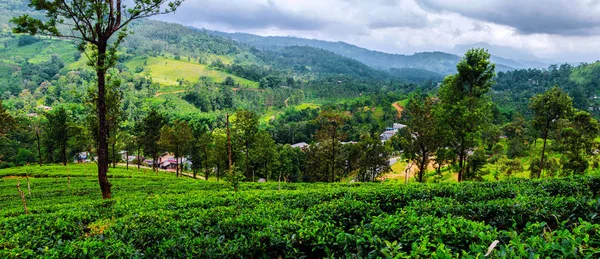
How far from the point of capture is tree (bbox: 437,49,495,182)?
18.9 metres

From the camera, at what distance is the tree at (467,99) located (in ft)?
62.0

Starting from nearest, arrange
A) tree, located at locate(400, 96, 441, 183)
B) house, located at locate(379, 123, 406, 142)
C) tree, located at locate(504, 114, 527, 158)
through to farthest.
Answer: tree, located at locate(400, 96, 441, 183)
tree, located at locate(504, 114, 527, 158)
house, located at locate(379, 123, 406, 142)

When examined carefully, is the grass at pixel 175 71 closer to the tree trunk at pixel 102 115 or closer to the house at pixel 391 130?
the house at pixel 391 130

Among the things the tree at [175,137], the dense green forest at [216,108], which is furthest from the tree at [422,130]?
the tree at [175,137]

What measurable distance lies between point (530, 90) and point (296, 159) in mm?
129973

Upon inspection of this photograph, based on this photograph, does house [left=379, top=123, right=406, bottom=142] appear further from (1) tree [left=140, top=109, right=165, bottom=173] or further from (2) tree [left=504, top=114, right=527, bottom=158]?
(1) tree [left=140, top=109, right=165, bottom=173]

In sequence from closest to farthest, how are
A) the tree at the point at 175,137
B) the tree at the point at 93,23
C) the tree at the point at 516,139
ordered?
the tree at the point at 93,23, the tree at the point at 175,137, the tree at the point at 516,139

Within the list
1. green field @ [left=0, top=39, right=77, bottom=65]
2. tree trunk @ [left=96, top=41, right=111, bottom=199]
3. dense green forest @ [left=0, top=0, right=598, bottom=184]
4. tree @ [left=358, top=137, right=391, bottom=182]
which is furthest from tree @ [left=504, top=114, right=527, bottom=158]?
green field @ [left=0, top=39, right=77, bottom=65]

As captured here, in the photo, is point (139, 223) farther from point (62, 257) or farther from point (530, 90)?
point (530, 90)

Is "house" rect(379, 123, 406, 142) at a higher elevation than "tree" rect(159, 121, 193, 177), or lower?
lower

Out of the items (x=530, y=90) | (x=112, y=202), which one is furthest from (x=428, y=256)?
(x=530, y=90)

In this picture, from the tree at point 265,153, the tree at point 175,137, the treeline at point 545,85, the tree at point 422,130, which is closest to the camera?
the tree at point 422,130

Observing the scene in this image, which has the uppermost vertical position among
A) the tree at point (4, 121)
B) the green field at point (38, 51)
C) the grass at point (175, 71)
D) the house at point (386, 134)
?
the green field at point (38, 51)

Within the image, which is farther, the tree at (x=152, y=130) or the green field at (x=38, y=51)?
the green field at (x=38, y=51)
